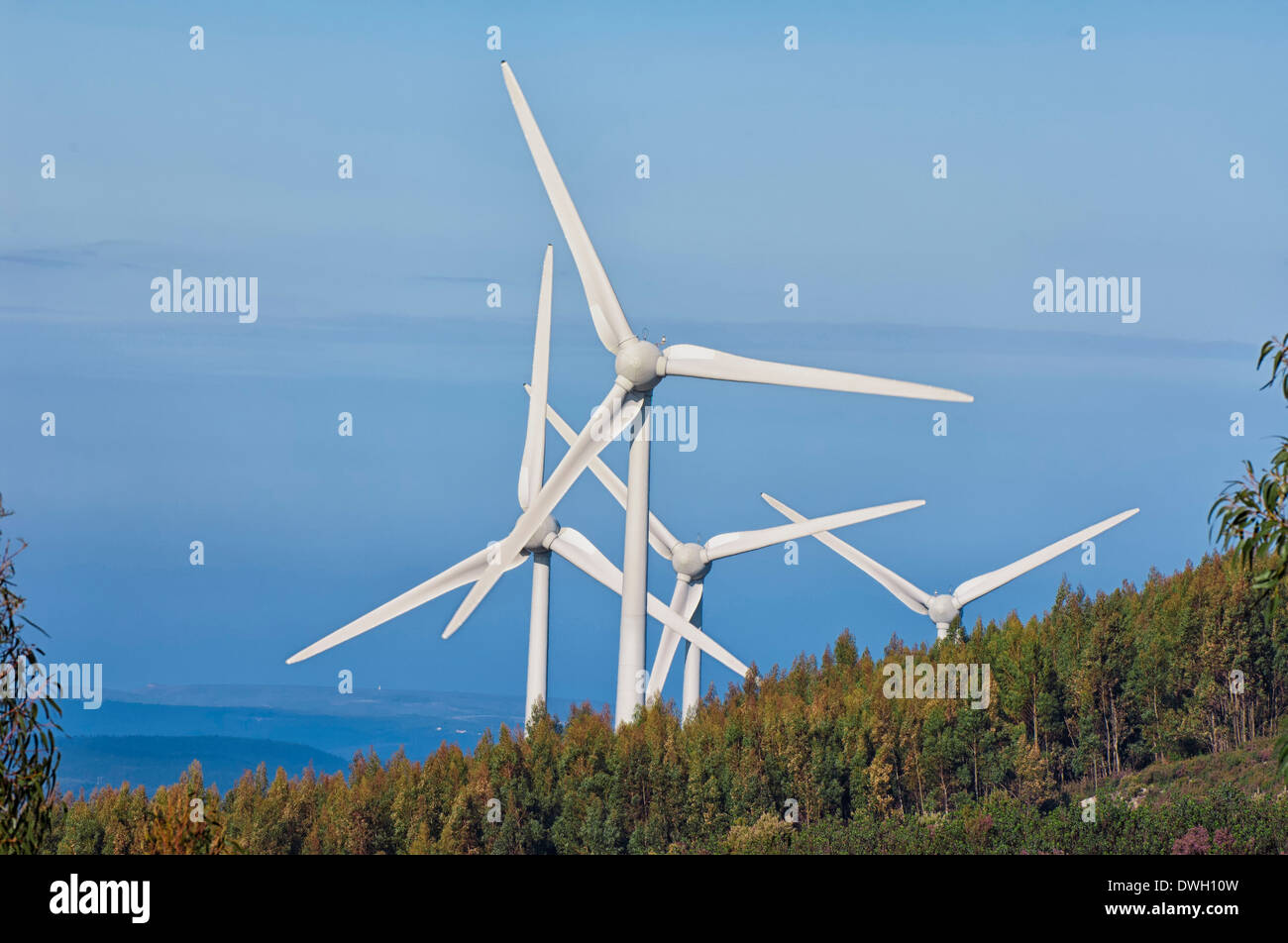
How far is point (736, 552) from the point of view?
9294 cm

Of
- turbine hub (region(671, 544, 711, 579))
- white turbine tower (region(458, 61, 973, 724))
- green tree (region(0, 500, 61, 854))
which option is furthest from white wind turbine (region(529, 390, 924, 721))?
green tree (region(0, 500, 61, 854))

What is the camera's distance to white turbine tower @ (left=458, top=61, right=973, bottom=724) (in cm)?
6969

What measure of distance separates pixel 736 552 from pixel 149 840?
A: 62.3 meters

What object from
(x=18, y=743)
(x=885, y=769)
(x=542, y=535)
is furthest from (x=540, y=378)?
(x=18, y=743)

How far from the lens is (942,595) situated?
101188 mm

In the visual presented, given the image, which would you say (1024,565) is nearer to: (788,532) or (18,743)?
(788,532)

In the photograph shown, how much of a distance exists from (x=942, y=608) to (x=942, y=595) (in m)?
0.74

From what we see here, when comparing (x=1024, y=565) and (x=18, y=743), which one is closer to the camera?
(x=18, y=743)

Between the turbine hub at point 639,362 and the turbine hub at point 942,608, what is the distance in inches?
1344

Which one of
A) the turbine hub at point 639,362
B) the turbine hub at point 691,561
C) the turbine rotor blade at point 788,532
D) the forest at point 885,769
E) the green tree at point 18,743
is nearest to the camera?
the green tree at point 18,743

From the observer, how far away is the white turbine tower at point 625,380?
69688mm

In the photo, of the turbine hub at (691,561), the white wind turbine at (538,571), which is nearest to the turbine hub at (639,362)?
the white wind turbine at (538,571)

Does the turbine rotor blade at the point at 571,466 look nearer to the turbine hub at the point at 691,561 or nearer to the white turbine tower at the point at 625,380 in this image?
the white turbine tower at the point at 625,380
